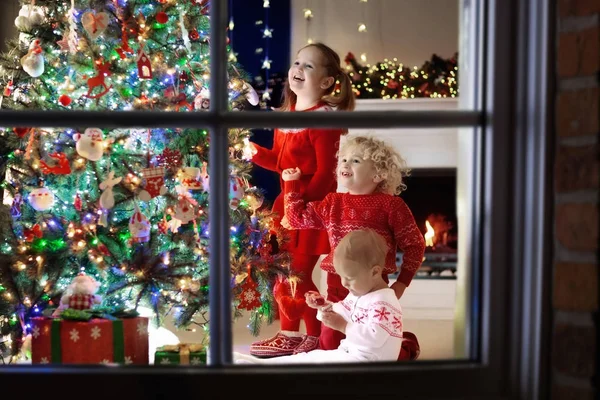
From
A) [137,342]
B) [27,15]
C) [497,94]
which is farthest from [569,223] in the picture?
[27,15]

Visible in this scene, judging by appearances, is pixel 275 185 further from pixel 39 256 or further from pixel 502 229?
pixel 502 229

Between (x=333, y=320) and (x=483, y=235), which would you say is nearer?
(x=483, y=235)

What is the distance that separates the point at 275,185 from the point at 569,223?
3.61 metres

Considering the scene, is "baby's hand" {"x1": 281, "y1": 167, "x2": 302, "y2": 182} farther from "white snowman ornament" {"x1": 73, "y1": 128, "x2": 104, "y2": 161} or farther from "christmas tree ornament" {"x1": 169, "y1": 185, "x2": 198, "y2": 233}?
"white snowman ornament" {"x1": 73, "y1": 128, "x2": 104, "y2": 161}

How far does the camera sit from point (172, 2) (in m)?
2.51

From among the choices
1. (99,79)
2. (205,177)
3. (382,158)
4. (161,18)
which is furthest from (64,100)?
(382,158)

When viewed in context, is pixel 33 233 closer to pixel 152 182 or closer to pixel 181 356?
pixel 152 182

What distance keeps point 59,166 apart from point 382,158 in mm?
1160

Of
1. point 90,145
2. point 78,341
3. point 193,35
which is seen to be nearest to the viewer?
point 78,341

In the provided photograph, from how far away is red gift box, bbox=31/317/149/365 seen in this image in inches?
69.2

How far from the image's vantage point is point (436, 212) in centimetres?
450

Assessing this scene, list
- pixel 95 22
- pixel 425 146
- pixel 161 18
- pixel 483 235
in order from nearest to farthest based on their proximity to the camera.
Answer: pixel 483 235 < pixel 95 22 < pixel 161 18 < pixel 425 146

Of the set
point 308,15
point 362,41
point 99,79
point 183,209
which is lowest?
point 183,209

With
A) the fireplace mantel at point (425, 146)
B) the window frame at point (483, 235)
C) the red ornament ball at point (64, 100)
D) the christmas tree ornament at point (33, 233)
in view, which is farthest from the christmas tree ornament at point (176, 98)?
the fireplace mantel at point (425, 146)
